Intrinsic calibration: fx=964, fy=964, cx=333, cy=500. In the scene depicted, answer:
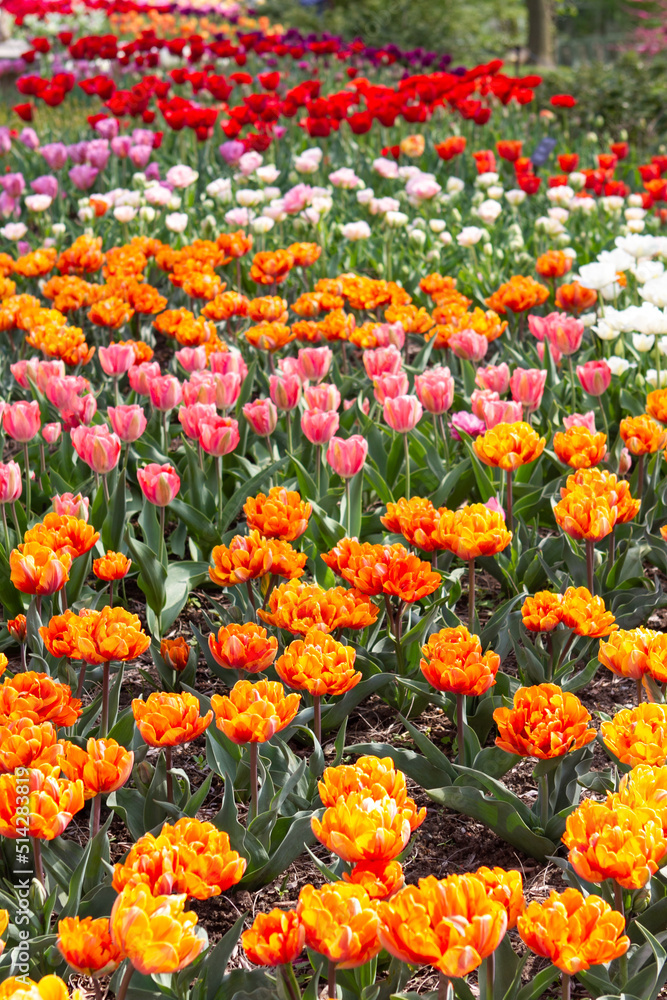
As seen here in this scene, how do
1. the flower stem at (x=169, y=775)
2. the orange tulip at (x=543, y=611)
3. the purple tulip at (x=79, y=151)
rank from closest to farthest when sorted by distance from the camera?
1. the flower stem at (x=169, y=775)
2. the orange tulip at (x=543, y=611)
3. the purple tulip at (x=79, y=151)

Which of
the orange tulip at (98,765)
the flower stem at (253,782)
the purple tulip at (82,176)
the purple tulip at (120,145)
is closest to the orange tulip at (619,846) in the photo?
the flower stem at (253,782)

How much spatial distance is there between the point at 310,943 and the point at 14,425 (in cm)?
179

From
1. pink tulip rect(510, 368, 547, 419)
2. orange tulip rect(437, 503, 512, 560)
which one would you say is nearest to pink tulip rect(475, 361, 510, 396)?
pink tulip rect(510, 368, 547, 419)

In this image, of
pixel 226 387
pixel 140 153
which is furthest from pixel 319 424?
pixel 140 153

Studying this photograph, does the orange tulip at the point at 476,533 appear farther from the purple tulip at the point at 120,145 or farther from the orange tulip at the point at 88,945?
the purple tulip at the point at 120,145

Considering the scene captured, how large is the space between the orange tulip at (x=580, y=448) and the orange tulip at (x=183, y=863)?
144cm

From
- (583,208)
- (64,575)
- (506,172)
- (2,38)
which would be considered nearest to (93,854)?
(64,575)

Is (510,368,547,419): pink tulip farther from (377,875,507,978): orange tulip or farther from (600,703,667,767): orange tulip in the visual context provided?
(377,875,507,978): orange tulip

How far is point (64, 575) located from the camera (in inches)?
76.7

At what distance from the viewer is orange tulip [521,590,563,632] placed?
1.89 metres

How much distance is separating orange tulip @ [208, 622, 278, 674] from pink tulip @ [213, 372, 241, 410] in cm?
119

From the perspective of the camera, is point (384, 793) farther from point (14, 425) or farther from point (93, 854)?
point (14, 425)

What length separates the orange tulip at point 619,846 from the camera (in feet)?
4.17

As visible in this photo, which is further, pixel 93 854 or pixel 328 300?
pixel 328 300
